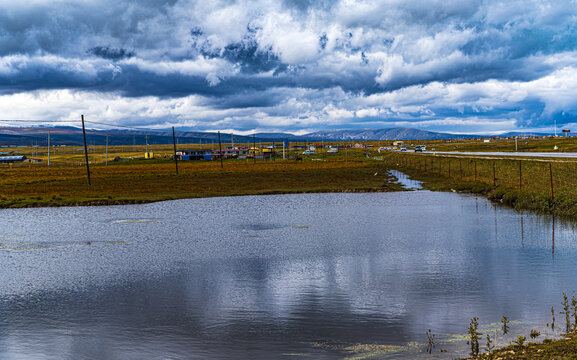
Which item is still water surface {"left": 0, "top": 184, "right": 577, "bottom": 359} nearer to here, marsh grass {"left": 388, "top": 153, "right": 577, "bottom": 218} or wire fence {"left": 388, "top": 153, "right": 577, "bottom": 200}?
marsh grass {"left": 388, "top": 153, "right": 577, "bottom": 218}

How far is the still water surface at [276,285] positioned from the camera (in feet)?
43.6

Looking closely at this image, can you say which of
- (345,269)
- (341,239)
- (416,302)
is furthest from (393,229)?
(416,302)

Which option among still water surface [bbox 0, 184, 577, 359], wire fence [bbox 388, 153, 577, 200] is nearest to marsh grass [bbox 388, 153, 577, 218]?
wire fence [bbox 388, 153, 577, 200]

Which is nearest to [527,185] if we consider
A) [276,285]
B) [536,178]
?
[536,178]

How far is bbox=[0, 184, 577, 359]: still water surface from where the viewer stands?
523 inches

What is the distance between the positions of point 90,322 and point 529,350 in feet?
39.1

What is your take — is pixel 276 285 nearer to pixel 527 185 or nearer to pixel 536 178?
pixel 527 185

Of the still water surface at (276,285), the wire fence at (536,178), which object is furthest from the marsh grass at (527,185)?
the still water surface at (276,285)

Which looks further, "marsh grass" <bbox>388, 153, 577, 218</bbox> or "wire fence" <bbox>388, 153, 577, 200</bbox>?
"wire fence" <bbox>388, 153, 577, 200</bbox>

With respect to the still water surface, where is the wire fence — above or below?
above

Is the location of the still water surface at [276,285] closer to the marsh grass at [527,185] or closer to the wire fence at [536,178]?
the marsh grass at [527,185]

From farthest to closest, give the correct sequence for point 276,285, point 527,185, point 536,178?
point 536,178, point 527,185, point 276,285

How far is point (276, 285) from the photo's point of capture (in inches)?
730

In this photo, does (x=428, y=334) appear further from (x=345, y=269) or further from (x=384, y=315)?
(x=345, y=269)
